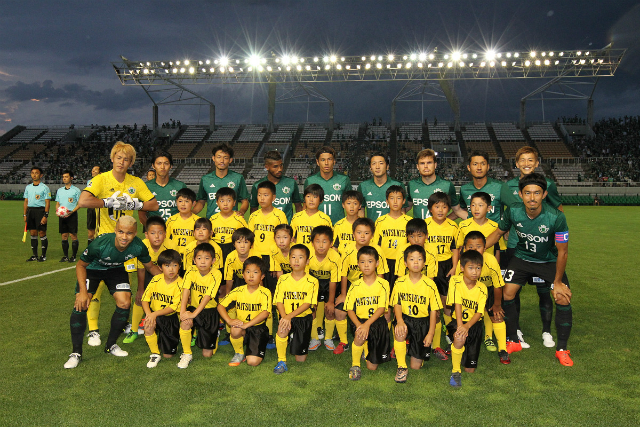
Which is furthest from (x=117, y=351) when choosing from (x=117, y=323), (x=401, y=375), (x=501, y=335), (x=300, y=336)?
(x=501, y=335)

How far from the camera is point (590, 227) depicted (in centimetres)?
1670

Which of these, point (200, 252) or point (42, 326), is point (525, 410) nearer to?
point (200, 252)

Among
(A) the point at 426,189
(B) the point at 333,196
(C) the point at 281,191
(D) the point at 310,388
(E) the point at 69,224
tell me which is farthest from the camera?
(E) the point at 69,224

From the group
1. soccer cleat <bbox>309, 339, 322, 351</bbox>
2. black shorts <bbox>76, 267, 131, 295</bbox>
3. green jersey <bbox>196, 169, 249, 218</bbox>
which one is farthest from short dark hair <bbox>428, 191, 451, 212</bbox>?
black shorts <bbox>76, 267, 131, 295</bbox>

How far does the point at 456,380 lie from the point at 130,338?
3.82m

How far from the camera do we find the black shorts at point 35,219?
9.83 m

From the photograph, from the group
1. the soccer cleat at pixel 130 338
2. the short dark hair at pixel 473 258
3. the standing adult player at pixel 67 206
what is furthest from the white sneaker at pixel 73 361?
the standing adult player at pixel 67 206

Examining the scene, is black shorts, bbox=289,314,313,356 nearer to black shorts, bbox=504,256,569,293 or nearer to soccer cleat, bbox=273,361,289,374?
soccer cleat, bbox=273,361,289,374

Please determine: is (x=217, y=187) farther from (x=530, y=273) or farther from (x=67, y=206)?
(x=67, y=206)

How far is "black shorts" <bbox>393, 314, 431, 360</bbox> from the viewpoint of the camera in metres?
4.30

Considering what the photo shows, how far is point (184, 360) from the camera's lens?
4.33 metres

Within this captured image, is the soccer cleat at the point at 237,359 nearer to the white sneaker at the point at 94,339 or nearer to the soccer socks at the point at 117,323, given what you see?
the soccer socks at the point at 117,323

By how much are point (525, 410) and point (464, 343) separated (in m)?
0.83

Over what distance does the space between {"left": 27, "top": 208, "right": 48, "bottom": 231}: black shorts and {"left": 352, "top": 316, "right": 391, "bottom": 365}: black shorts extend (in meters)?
9.06
